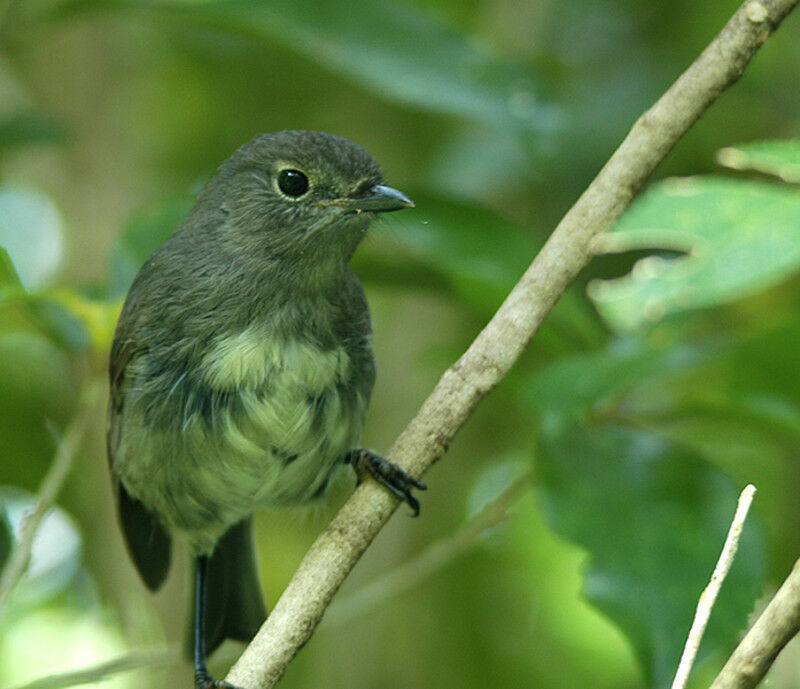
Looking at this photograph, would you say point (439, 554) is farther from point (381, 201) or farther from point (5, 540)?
point (5, 540)

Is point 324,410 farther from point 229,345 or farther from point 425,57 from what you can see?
point 425,57

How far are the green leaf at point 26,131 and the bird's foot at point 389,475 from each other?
5.52 feet

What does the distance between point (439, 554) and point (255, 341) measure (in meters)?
0.81

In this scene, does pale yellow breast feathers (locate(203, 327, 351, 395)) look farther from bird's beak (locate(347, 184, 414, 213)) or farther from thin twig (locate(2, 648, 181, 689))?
thin twig (locate(2, 648, 181, 689))

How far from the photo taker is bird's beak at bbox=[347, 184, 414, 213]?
9.30 ft

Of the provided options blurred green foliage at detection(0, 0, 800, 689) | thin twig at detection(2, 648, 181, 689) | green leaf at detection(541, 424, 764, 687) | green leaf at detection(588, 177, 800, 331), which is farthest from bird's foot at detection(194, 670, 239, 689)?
green leaf at detection(588, 177, 800, 331)

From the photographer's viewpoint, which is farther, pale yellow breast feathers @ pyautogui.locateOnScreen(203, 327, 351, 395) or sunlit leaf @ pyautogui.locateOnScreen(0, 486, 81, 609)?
sunlit leaf @ pyautogui.locateOnScreen(0, 486, 81, 609)

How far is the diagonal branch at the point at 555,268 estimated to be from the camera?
2.14 metres

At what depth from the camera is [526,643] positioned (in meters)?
4.04

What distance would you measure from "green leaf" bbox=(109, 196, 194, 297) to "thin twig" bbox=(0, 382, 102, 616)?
0.32 m

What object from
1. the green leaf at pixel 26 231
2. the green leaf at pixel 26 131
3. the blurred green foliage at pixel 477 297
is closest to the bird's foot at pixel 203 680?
the blurred green foliage at pixel 477 297

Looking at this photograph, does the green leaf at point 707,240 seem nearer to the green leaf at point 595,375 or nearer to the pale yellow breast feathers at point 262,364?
the green leaf at point 595,375

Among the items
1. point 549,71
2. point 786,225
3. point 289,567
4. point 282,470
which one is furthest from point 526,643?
point 786,225

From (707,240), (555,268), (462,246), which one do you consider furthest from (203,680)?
(707,240)
